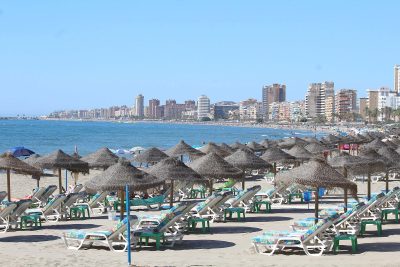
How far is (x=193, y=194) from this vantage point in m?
20.3

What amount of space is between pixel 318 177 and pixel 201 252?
246cm

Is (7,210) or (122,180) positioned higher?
(122,180)

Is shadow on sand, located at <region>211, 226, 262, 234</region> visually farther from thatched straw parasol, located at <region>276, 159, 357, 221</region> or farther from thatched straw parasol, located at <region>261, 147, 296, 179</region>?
thatched straw parasol, located at <region>261, 147, 296, 179</region>

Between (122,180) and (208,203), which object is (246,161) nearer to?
(208,203)

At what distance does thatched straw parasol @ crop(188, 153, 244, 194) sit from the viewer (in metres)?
15.2

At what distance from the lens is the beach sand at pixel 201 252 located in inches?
401

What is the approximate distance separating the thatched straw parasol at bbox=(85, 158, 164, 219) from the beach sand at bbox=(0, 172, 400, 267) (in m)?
1.11

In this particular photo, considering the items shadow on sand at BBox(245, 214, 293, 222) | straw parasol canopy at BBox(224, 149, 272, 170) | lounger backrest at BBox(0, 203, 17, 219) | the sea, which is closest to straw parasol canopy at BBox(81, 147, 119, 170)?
straw parasol canopy at BBox(224, 149, 272, 170)

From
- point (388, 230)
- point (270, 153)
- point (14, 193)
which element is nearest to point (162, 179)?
point (388, 230)

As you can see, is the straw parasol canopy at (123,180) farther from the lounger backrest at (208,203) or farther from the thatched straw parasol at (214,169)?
the thatched straw parasol at (214,169)

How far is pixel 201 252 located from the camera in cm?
1111

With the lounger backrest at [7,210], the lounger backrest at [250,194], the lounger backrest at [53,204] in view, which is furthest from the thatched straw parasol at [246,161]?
the lounger backrest at [7,210]

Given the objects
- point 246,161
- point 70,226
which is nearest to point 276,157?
point 246,161

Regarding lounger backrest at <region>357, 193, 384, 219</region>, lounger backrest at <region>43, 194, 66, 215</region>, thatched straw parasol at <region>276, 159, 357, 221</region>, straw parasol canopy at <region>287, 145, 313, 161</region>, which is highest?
thatched straw parasol at <region>276, 159, 357, 221</region>
